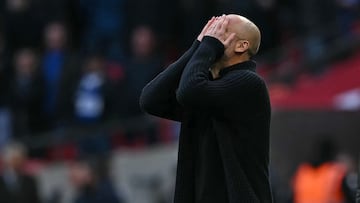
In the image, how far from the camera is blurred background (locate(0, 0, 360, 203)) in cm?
1497

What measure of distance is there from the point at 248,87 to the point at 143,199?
925 centimetres

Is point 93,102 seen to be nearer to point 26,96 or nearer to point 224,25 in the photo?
point 26,96

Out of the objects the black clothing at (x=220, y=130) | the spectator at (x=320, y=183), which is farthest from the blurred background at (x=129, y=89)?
the black clothing at (x=220, y=130)

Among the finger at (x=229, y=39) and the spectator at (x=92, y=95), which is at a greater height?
the finger at (x=229, y=39)

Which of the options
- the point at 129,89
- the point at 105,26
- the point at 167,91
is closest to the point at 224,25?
the point at 167,91

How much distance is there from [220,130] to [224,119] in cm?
6

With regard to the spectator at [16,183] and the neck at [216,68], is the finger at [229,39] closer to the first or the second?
the neck at [216,68]

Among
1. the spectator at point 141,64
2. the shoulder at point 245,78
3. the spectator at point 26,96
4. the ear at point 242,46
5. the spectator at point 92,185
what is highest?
the ear at point 242,46

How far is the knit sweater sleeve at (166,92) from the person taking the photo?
682cm

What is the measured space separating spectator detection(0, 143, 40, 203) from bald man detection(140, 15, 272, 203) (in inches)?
307

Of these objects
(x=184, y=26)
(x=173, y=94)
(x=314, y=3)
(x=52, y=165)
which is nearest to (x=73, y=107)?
(x=52, y=165)

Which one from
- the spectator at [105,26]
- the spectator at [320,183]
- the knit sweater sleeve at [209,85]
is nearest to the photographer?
the knit sweater sleeve at [209,85]

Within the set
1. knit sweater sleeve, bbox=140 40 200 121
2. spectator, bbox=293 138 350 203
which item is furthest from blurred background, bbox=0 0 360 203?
knit sweater sleeve, bbox=140 40 200 121

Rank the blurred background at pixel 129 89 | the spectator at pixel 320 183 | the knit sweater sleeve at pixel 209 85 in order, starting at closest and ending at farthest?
the knit sweater sleeve at pixel 209 85 → the spectator at pixel 320 183 → the blurred background at pixel 129 89
